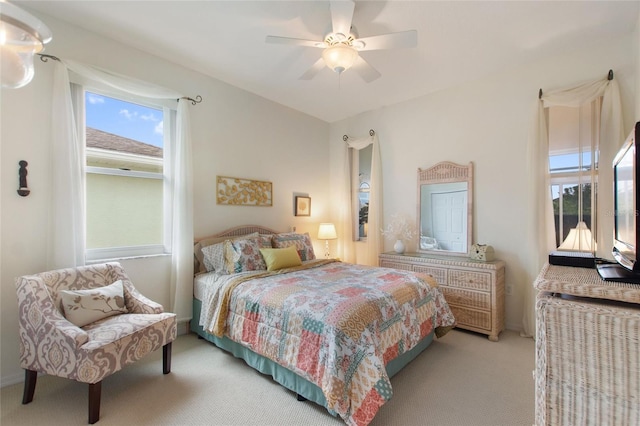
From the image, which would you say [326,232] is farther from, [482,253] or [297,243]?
[482,253]

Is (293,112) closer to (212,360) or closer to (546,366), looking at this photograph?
(212,360)

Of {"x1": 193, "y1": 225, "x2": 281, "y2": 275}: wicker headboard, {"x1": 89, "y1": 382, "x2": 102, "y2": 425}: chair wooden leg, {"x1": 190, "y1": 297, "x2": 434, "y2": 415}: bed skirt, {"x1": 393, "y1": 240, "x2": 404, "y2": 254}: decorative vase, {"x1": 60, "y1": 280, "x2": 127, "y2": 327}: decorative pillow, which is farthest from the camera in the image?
{"x1": 393, "y1": 240, "x2": 404, "y2": 254}: decorative vase

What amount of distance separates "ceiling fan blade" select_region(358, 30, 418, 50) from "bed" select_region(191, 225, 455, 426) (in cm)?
193

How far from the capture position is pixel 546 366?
0.94 m

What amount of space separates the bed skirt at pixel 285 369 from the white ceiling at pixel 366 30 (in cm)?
266

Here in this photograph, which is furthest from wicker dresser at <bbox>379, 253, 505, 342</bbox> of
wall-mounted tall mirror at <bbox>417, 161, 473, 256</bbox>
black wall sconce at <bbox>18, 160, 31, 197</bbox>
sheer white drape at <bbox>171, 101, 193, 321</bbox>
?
black wall sconce at <bbox>18, 160, 31, 197</bbox>

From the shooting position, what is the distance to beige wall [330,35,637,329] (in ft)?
9.27

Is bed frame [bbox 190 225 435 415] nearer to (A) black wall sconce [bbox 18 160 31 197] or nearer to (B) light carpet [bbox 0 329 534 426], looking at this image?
(B) light carpet [bbox 0 329 534 426]

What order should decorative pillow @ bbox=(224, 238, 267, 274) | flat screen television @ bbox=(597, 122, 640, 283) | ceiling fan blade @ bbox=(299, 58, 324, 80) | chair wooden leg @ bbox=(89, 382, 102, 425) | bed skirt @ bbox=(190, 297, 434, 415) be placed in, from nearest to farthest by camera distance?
flat screen television @ bbox=(597, 122, 640, 283), chair wooden leg @ bbox=(89, 382, 102, 425), bed skirt @ bbox=(190, 297, 434, 415), ceiling fan blade @ bbox=(299, 58, 324, 80), decorative pillow @ bbox=(224, 238, 267, 274)

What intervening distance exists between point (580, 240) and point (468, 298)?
1.16m

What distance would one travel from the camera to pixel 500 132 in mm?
3371

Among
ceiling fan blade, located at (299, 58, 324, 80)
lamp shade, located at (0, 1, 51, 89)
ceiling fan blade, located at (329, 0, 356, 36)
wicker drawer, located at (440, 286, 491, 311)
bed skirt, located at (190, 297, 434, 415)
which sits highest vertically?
ceiling fan blade, located at (329, 0, 356, 36)

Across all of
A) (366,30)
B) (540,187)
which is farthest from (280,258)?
(540,187)

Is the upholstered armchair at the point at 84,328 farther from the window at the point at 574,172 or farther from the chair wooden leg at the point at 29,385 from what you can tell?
the window at the point at 574,172
